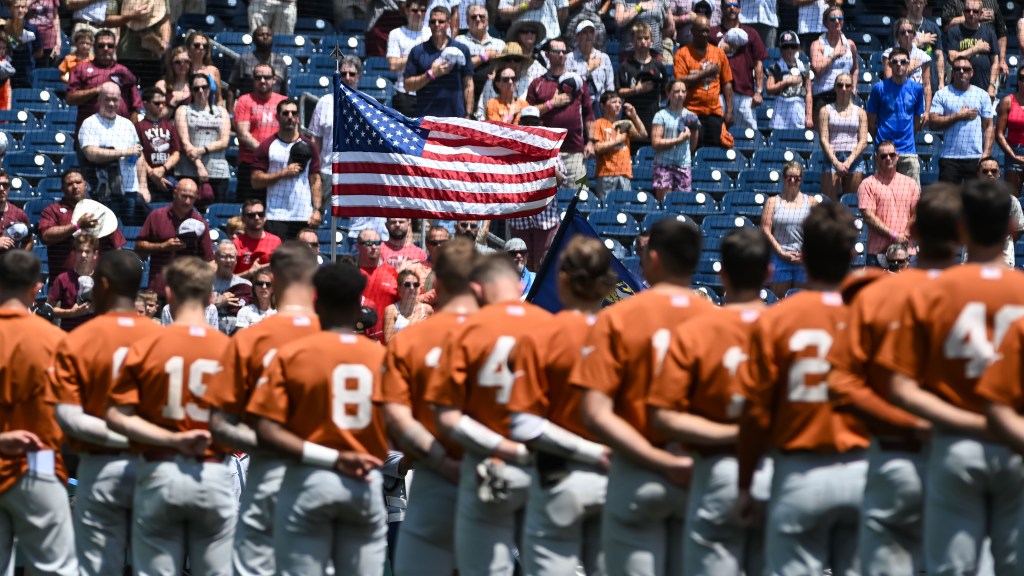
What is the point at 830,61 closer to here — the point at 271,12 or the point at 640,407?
the point at 271,12

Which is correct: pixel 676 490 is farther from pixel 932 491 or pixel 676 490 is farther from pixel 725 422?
pixel 932 491

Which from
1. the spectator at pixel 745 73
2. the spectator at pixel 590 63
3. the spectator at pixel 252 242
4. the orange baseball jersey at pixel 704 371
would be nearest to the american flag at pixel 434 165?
the spectator at pixel 252 242

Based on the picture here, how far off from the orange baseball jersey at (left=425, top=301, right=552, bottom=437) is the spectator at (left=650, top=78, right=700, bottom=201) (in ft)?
31.6

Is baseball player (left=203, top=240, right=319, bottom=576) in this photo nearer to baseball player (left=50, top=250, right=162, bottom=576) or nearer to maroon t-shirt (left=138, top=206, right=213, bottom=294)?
baseball player (left=50, top=250, right=162, bottom=576)

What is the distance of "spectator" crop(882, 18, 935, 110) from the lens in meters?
17.4

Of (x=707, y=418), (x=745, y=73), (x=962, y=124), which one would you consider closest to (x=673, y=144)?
(x=745, y=73)

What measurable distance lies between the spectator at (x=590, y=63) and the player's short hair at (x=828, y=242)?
429 inches

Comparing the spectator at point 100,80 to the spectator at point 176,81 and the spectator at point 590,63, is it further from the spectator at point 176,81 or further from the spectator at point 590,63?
the spectator at point 590,63

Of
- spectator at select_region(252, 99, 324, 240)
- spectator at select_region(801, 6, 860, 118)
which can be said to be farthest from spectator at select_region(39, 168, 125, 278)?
spectator at select_region(801, 6, 860, 118)

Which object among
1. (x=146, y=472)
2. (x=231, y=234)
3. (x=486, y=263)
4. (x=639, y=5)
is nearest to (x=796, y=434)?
(x=486, y=263)

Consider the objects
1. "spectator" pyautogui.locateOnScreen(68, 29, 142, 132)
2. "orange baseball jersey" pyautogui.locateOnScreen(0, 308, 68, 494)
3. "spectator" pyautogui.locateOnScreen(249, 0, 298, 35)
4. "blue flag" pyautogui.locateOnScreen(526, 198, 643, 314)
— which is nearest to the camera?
"orange baseball jersey" pyautogui.locateOnScreen(0, 308, 68, 494)

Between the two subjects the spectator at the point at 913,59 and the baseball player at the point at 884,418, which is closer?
the baseball player at the point at 884,418

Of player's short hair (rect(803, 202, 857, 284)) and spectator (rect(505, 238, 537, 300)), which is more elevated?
player's short hair (rect(803, 202, 857, 284))

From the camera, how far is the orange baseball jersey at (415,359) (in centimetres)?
661
